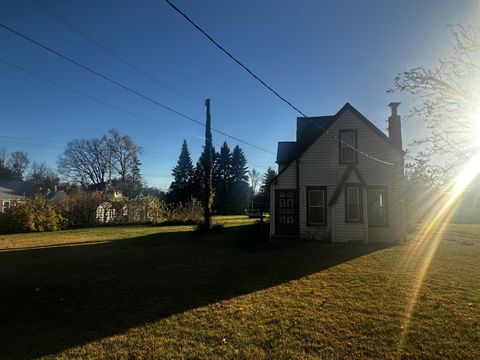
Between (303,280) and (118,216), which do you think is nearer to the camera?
(303,280)

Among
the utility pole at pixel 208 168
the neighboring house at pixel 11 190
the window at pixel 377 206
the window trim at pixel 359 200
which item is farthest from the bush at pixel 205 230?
the neighboring house at pixel 11 190

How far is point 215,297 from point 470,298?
16.2 ft

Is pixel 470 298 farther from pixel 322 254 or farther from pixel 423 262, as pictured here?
pixel 322 254

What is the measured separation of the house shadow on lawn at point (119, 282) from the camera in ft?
16.5

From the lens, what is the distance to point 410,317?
5324 millimetres

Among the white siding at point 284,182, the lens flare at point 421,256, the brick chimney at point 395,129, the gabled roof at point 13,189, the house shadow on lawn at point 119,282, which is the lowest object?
the house shadow on lawn at point 119,282

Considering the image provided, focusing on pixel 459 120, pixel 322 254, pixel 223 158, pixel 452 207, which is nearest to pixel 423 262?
pixel 322 254

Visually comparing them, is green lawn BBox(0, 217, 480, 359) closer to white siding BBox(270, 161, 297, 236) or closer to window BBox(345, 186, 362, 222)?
window BBox(345, 186, 362, 222)

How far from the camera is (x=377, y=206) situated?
577 inches

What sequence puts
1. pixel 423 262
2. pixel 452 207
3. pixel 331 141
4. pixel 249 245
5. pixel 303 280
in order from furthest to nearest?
pixel 452 207
pixel 331 141
pixel 249 245
pixel 423 262
pixel 303 280

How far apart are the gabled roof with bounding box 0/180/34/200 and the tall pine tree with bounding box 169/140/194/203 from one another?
22395 mm

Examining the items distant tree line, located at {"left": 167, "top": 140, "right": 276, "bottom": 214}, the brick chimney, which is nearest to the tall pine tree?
distant tree line, located at {"left": 167, "top": 140, "right": 276, "bottom": 214}

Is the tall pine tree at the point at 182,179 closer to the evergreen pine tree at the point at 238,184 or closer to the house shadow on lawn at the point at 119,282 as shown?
the evergreen pine tree at the point at 238,184

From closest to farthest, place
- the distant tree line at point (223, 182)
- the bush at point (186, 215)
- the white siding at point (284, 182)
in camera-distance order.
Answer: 1. the white siding at point (284, 182)
2. the bush at point (186, 215)
3. the distant tree line at point (223, 182)
